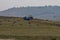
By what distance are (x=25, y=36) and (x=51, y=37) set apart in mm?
450

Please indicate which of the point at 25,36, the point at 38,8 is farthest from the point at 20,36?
the point at 38,8

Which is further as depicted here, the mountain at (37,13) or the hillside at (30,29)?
the mountain at (37,13)

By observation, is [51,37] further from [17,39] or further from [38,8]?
[38,8]

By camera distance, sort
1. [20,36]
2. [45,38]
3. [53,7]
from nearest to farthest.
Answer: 1. [45,38]
2. [20,36]
3. [53,7]

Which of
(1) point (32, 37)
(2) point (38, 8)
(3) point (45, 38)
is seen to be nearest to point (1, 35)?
(1) point (32, 37)

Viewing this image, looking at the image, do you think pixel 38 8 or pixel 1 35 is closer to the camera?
pixel 1 35

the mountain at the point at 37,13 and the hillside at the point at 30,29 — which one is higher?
the hillside at the point at 30,29

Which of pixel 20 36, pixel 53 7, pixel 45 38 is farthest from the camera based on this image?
pixel 53 7

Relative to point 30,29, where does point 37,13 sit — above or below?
below

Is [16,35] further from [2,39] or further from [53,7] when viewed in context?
[53,7]

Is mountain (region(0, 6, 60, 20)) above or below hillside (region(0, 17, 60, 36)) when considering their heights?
below

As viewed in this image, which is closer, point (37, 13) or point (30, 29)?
point (30, 29)

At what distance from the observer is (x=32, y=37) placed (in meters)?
2.89

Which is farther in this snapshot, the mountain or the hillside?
the mountain
